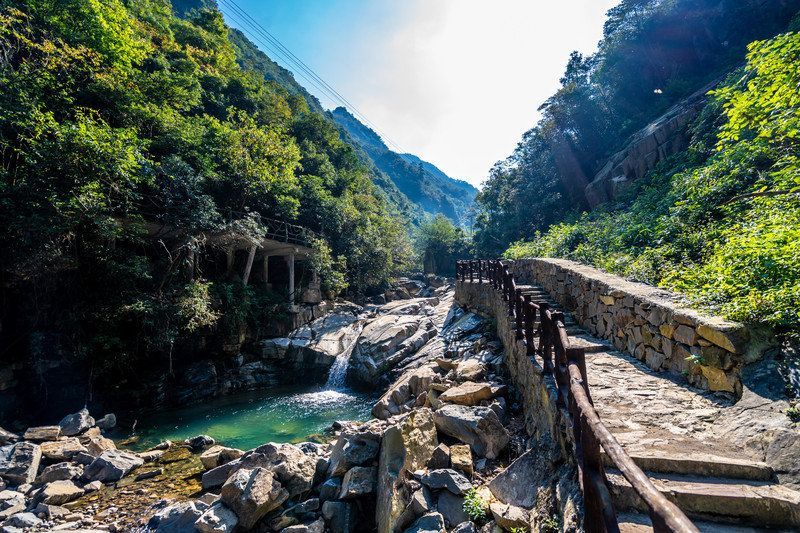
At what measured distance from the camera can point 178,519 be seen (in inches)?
188

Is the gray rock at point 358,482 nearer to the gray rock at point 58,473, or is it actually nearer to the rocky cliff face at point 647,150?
the gray rock at point 58,473

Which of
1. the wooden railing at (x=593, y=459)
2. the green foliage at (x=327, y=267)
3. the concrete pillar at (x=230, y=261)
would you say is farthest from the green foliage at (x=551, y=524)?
the green foliage at (x=327, y=267)

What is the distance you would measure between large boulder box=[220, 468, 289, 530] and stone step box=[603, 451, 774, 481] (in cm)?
458

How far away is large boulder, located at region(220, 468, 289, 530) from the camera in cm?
452

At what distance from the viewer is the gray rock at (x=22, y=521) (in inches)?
199

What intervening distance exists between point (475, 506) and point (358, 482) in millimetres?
1869

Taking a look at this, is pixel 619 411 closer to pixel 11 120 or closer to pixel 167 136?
pixel 11 120

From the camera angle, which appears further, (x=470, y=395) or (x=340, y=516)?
(x=470, y=395)

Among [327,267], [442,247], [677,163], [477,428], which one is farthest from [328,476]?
[442,247]

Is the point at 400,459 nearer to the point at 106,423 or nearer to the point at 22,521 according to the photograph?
the point at 22,521

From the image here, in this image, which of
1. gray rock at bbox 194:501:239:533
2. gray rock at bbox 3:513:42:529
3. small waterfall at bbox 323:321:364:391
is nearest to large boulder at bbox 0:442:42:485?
gray rock at bbox 3:513:42:529

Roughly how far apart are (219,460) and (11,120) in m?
10.1

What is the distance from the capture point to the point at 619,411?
3.38m

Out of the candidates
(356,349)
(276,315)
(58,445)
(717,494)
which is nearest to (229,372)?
(276,315)
